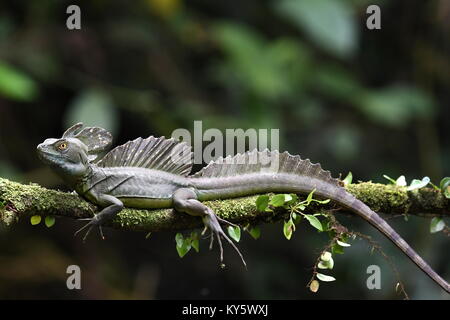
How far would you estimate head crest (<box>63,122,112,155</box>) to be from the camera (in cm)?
375

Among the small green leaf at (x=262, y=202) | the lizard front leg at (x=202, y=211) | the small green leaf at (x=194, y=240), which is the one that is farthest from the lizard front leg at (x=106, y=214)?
the small green leaf at (x=262, y=202)

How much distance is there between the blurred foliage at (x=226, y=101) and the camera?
7.21 m

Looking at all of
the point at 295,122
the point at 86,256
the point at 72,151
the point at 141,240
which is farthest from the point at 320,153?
the point at 72,151

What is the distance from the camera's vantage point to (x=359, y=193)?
3.79 meters

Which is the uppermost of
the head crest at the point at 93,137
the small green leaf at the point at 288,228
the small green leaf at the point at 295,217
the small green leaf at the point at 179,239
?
the head crest at the point at 93,137

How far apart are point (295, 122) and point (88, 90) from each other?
2.69m

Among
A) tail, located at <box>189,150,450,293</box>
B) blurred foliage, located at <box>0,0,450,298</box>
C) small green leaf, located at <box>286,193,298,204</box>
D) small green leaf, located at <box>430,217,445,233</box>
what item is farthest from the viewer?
blurred foliage, located at <box>0,0,450,298</box>

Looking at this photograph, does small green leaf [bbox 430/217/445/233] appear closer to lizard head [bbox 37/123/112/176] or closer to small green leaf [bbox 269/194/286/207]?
small green leaf [bbox 269/194/286/207]

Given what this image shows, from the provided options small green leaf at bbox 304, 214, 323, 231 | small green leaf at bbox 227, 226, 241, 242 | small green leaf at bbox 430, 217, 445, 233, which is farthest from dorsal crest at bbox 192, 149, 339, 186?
→ small green leaf at bbox 430, 217, 445, 233

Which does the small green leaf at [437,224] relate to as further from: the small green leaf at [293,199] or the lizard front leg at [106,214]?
the lizard front leg at [106,214]

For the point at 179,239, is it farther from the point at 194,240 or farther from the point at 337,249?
the point at 337,249

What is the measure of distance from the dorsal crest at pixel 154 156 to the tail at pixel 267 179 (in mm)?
134

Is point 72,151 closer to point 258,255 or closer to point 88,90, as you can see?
point 88,90

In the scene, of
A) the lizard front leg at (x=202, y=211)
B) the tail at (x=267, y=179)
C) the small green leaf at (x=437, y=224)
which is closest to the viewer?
the lizard front leg at (x=202, y=211)
